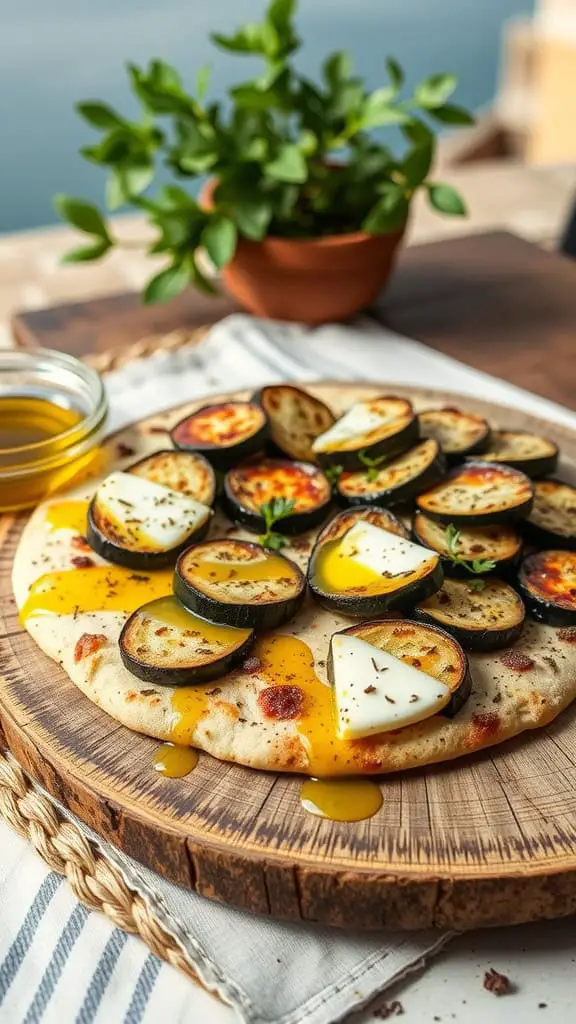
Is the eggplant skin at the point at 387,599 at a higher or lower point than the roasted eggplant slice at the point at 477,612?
higher

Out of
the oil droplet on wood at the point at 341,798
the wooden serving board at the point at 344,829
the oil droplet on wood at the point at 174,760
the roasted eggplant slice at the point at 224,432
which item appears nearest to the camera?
the wooden serving board at the point at 344,829

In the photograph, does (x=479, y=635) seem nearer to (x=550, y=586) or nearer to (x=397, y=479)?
(x=550, y=586)

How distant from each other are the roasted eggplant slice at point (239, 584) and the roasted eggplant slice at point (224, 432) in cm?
43

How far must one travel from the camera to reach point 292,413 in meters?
3.20

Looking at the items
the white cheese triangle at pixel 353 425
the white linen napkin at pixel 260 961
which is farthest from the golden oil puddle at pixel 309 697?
the white cheese triangle at pixel 353 425

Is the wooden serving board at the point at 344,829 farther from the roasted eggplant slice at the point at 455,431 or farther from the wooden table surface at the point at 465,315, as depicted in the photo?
the wooden table surface at the point at 465,315

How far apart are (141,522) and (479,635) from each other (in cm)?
90

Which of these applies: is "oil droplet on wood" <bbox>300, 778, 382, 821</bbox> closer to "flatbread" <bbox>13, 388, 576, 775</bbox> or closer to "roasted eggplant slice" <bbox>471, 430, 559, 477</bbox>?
"flatbread" <bbox>13, 388, 576, 775</bbox>

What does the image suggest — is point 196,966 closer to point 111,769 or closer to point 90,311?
point 111,769

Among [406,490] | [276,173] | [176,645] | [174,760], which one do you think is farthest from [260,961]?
[276,173]

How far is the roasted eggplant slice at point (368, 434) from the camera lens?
9.63 feet

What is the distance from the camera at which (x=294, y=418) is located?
320 centimetres

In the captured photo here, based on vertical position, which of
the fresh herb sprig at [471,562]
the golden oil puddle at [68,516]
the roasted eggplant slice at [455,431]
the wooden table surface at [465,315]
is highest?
the fresh herb sprig at [471,562]

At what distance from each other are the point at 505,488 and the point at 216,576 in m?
0.79
